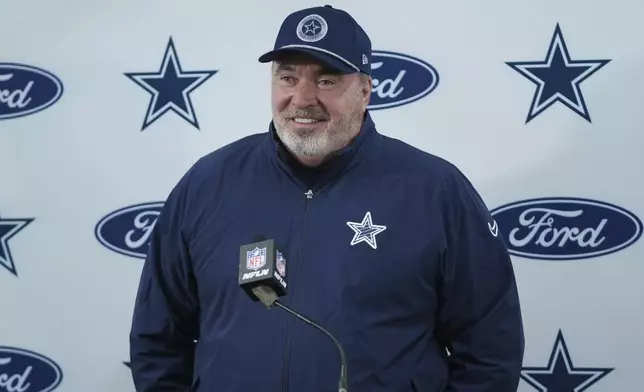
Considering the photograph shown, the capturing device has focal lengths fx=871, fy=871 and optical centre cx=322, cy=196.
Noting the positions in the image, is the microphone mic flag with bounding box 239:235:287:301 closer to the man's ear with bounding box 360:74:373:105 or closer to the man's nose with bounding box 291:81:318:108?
the man's nose with bounding box 291:81:318:108

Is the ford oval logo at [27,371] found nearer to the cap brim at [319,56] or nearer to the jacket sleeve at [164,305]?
the jacket sleeve at [164,305]

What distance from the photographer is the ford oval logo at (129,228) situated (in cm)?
205

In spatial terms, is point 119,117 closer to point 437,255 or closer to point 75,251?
point 75,251

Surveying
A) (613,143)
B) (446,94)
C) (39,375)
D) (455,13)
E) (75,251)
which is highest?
(455,13)

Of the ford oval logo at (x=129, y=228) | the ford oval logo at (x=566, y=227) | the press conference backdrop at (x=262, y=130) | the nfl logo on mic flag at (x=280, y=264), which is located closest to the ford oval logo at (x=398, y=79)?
the press conference backdrop at (x=262, y=130)

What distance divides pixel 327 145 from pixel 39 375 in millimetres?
1047

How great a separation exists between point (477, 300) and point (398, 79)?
64 cm

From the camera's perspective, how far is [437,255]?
147 cm

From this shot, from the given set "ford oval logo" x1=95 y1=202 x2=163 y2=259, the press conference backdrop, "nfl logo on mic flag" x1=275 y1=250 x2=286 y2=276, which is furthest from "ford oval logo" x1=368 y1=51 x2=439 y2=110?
"nfl logo on mic flag" x1=275 y1=250 x2=286 y2=276

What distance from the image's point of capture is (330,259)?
1.45 meters

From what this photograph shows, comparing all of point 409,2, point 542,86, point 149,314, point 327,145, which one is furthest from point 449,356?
point 409,2

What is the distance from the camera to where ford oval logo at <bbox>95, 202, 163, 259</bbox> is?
2.05m

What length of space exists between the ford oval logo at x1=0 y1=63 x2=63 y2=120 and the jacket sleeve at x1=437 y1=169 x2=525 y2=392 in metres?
1.06

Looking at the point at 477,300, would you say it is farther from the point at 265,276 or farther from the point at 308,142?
the point at 265,276
